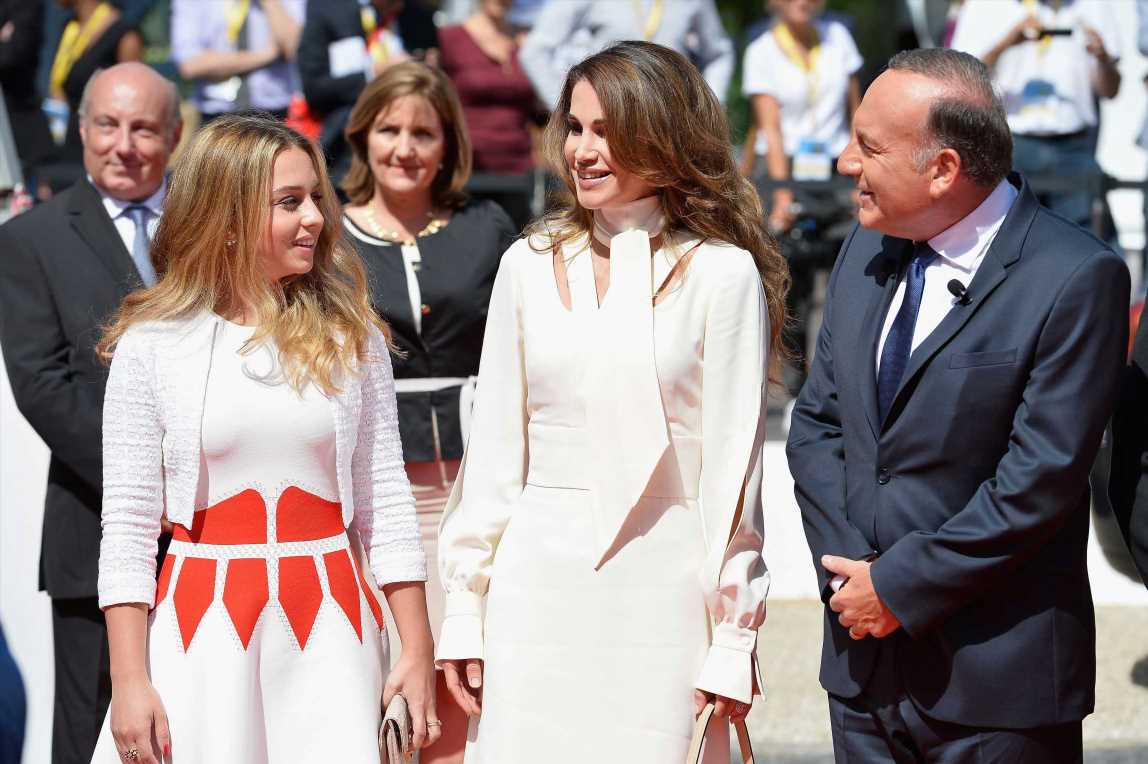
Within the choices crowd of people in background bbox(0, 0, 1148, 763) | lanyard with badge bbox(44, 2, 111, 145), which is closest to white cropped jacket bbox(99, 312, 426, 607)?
crowd of people in background bbox(0, 0, 1148, 763)

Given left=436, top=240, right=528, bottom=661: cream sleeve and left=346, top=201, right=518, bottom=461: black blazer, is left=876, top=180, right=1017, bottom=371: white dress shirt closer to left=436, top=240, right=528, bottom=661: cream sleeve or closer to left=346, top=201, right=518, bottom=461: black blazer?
left=436, top=240, right=528, bottom=661: cream sleeve

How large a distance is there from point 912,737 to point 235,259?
1.72 metres

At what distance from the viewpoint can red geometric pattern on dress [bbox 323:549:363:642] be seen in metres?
3.21

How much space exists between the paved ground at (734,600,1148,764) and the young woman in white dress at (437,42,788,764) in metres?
2.17

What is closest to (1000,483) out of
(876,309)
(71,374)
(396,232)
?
(876,309)

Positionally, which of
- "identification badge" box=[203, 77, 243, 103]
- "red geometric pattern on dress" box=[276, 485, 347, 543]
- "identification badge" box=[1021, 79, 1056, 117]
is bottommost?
"red geometric pattern on dress" box=[276, 485, 347, 543]

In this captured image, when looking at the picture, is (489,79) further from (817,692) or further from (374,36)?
(817,692)

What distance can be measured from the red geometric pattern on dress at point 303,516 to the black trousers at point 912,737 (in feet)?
3.79

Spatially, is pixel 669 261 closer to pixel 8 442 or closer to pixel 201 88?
pixel 8 442

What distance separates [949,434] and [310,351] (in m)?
1.30

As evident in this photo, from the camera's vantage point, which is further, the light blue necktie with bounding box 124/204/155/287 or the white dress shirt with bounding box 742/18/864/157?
the white dress shirt with bounding box 742/18/864/157

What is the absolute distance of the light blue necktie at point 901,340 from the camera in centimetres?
336

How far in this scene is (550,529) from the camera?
328 centimetres

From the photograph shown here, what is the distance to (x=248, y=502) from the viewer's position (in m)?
3.19
